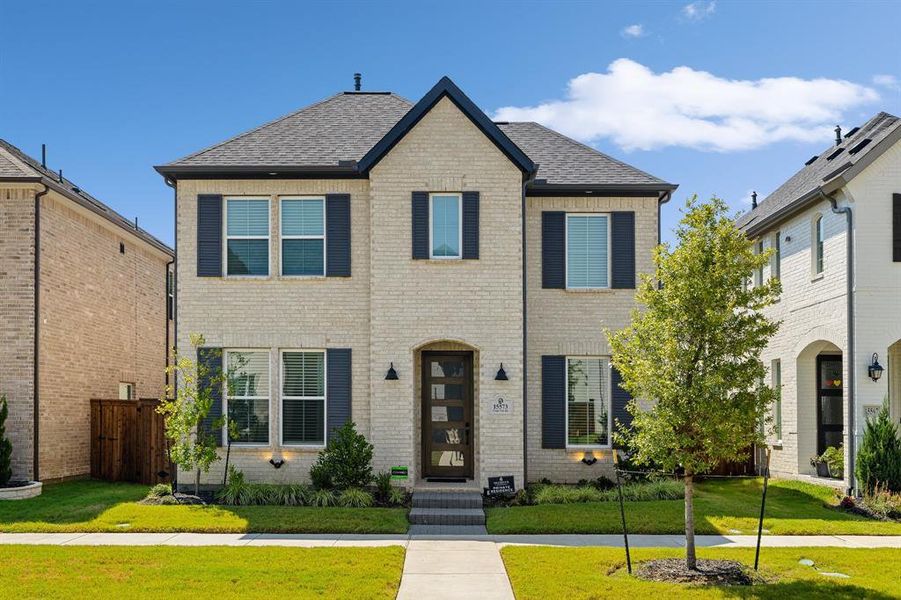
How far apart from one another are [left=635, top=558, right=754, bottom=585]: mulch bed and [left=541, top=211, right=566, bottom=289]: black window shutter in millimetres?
7186

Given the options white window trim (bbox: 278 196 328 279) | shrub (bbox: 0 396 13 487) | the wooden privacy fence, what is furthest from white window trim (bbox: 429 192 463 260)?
shrub (bbox: 0 396 13 487)

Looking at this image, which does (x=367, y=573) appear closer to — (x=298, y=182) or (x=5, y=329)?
(x=298, y=182)

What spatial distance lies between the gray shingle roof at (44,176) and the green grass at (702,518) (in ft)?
35.7

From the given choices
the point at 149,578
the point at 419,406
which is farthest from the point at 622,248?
the point at 149,578

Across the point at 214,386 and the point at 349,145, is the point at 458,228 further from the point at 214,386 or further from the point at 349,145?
the point at 214,386

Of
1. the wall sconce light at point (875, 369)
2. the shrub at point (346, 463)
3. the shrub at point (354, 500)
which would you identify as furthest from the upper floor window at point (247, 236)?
the wall sconce light at point (875, 369)

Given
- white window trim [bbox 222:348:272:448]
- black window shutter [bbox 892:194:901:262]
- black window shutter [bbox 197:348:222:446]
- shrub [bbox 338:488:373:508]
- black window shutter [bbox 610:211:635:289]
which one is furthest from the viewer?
black window shutter [bbox 610:211:635:289]

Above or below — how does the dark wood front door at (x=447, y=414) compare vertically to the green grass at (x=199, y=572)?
above

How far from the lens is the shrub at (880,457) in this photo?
48.8 feet

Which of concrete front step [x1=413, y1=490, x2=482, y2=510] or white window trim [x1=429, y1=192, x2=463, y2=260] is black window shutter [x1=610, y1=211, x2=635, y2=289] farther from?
concrete front step [x1=413, y1=490, x2=482, y2=510]

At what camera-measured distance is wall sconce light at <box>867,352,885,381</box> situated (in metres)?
15.4

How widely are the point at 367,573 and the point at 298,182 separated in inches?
337

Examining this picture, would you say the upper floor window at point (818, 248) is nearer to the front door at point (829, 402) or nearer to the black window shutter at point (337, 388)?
the front door at point (829, 402)

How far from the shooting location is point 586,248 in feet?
54.9
